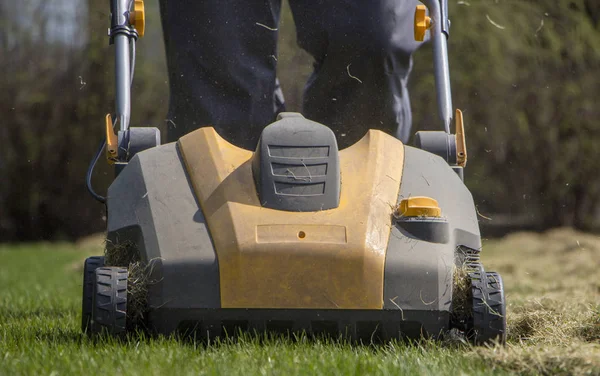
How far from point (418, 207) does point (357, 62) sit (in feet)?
2.64

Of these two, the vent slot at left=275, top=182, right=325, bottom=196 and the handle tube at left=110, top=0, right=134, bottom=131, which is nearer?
the vent slot at left=275, top=182, right=325, bottom=196

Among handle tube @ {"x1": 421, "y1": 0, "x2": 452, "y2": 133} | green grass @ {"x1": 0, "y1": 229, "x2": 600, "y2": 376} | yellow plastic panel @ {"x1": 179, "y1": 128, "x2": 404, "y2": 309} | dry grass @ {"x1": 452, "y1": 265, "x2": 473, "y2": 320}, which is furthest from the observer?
handle tube @ {"x1": 421, "y1": 0, "x2": 452, "y2": 133}

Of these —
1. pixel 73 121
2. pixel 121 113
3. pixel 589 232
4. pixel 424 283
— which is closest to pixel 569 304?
pixel 424 283

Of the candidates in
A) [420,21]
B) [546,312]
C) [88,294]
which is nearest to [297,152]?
[88,294]

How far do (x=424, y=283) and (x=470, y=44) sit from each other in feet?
21.2

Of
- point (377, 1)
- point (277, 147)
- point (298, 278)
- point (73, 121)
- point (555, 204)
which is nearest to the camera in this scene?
point (298, 278)

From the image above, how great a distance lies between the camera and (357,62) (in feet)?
9.36

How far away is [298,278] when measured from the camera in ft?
6.72

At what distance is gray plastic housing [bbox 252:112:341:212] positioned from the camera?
7.15ft

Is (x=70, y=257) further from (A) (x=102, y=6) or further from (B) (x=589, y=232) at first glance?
(B) (x=589, y=232)

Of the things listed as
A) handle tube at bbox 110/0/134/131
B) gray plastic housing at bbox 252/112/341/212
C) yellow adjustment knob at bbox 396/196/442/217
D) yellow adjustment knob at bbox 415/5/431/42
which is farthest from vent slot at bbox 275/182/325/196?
yellow adjustment knob at bbox 415/5/431/42

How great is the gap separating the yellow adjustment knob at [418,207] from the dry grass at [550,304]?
1.12 feet

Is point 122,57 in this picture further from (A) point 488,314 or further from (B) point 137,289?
(A) point 488,314

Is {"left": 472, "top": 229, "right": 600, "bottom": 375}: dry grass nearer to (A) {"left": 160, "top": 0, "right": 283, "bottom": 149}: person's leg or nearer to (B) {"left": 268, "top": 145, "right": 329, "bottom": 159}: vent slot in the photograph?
(B) {"left": 268, "top": 145, "right": 329, "bottom": 159}: vent slot
